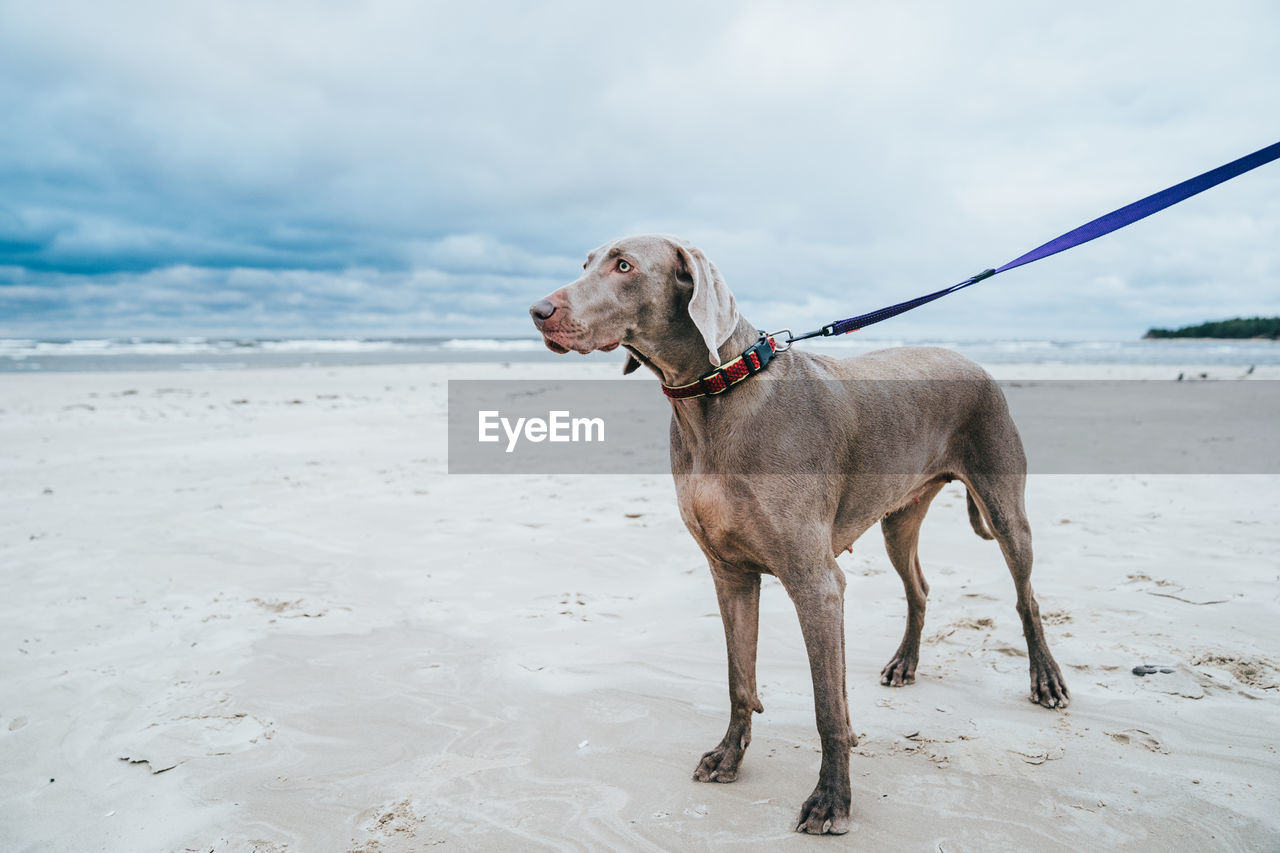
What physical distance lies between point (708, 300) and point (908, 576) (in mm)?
2043

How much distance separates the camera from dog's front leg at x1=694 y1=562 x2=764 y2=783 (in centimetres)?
296

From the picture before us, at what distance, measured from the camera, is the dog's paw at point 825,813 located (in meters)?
2.59

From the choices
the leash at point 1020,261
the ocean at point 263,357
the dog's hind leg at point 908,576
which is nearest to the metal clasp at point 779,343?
the leash at point 1020,261

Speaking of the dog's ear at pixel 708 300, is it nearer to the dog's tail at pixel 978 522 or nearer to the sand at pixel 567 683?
the sand at pixel 567 683

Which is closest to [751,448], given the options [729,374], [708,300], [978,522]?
[729,374]

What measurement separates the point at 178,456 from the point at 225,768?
7.66 meters

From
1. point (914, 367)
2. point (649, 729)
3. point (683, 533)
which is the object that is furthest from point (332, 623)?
point (914, 367)

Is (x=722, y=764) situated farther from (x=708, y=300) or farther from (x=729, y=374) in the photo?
(x=708, y=300)

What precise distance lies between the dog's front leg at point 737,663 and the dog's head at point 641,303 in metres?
0.94

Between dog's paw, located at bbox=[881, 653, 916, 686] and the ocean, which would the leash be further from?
the ocean

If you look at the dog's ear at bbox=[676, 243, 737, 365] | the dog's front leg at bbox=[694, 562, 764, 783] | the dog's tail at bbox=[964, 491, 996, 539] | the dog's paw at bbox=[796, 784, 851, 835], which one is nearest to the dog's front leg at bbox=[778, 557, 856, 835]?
the dog's paw at bbox=[796, 784, 851, 835]

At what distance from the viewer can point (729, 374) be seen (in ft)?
8.80
